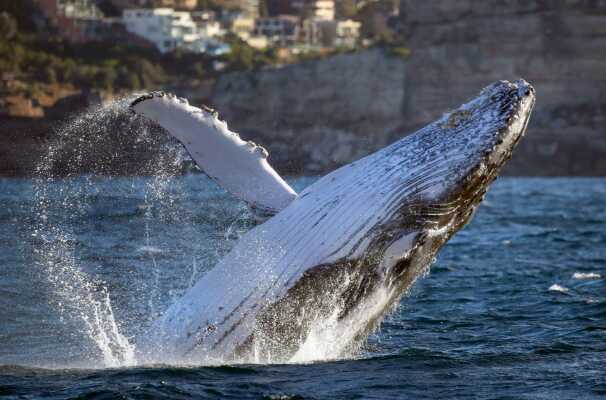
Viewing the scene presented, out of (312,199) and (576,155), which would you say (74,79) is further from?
(312,199)

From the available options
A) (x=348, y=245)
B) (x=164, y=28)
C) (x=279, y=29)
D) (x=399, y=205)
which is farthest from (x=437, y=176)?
(x=279, y=29)

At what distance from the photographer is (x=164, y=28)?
97688 mm

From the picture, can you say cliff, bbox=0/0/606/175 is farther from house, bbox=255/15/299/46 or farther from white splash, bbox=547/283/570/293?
white splash, bbox=547/283/570/293

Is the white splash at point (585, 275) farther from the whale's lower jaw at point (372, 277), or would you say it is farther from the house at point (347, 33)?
the house at point (347, 33)

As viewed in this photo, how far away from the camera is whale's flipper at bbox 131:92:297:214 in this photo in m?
7.57

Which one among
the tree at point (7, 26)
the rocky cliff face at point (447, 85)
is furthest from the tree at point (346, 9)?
the tree at point (7, 26)

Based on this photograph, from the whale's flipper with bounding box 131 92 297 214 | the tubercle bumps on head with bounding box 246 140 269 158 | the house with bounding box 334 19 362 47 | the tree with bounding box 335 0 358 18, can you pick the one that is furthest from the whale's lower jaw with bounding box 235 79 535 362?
the tree with bounding box 335 0 358 18

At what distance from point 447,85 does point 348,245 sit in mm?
80530

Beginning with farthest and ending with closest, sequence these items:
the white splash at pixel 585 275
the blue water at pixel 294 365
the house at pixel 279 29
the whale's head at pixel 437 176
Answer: the house at pixel 279 29, the white splash at pixel 585 275, the blue water at pixel 294 365, the whale's head at pixel 437 176

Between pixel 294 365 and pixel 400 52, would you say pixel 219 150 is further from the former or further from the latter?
pixel 400 52

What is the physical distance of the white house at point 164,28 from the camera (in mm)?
95875

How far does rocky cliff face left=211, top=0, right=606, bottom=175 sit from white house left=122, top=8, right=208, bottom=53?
32.0ft

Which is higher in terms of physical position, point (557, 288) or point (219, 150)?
point (219, 150)

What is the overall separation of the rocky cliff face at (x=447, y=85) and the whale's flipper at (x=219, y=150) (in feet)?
255
